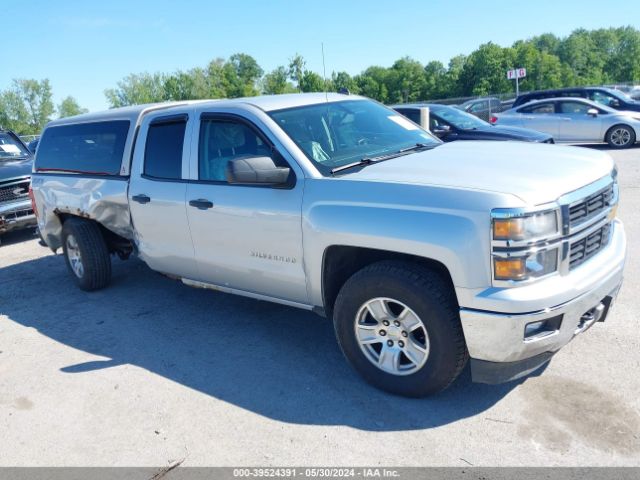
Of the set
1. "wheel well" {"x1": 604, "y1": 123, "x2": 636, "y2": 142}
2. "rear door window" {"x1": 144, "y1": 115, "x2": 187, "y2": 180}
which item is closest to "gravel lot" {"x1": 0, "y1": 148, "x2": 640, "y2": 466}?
"rear door window" {"x1": 144, "y1": 115, "x2": 187, "y2": 180}

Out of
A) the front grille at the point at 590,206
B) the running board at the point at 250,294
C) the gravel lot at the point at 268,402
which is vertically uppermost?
the front grille at the point at 590,206

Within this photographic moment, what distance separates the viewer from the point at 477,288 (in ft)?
9.85

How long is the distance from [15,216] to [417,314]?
8.07 meters

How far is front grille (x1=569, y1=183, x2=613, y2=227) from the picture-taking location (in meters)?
3.13

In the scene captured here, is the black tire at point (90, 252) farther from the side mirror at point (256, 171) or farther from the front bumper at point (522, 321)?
the front bumper at point (522, 321)

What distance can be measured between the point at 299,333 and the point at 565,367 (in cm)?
205

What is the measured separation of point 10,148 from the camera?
34.0ft

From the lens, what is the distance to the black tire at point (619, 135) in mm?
13739

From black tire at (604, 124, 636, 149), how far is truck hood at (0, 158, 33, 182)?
1323 cm

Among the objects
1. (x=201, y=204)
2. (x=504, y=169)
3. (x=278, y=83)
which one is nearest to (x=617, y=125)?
(x=504, y=169)

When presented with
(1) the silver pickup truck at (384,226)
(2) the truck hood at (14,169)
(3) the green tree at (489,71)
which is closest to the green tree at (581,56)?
(3) the green tree at (489,71)

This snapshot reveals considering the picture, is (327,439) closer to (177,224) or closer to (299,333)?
(299,333)

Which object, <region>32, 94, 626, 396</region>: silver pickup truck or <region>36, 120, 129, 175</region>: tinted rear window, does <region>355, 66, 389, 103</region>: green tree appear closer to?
<region>36, 120, 129, 175</region>: tinted rear window

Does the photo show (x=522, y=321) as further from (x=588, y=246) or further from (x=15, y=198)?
(x=15, y=198)
